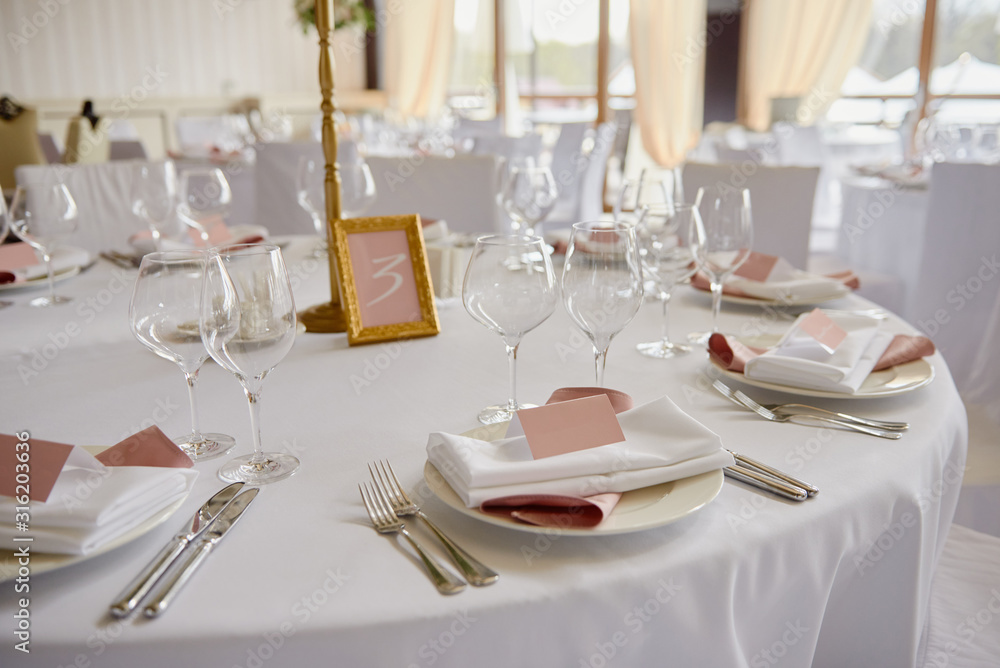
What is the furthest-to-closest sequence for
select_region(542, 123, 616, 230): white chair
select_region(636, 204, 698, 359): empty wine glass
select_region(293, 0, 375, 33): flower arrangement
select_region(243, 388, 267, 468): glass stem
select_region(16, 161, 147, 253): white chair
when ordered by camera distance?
select_region(293, 0, 375, 33): flower arrangement < select_region(542, 123, 616, 230): white chair < select_region(16, 161, 147, 253): white chair < select_region(636, 204, 698, 359): empty wine glass < select_region(243, 388, 267, 468): glass stem

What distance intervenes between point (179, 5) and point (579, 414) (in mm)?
8476

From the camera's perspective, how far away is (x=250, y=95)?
327 inches

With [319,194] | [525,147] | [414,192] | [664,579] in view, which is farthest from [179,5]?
[664,579]

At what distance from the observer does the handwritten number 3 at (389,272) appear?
1.33m

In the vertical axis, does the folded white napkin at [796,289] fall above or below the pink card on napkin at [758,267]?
below

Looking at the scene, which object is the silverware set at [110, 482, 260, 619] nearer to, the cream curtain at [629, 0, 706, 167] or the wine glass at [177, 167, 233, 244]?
the wine glass at [177, 167, 233, 244]

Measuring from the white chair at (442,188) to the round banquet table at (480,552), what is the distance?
135 centimetres

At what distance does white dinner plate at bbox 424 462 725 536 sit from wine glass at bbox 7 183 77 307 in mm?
1108

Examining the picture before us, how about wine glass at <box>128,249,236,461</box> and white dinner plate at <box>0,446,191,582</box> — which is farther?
wine glass at <box>128,249,236,461</box>

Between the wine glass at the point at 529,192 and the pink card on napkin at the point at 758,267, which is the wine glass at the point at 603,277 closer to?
the pink card on napkin at the point at 758,267

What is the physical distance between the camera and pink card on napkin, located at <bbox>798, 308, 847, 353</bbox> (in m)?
1.11

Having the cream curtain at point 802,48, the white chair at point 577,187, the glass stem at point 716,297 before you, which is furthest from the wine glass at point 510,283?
the cream curtain at point 802,48

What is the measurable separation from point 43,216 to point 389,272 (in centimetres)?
70

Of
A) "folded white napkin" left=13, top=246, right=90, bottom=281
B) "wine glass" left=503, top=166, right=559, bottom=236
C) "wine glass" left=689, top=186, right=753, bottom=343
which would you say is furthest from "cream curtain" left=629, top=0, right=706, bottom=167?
"wine glass" left=689, top=186, right=753, bottom=343
